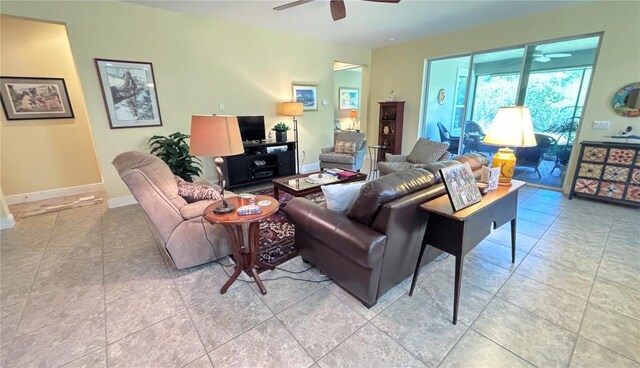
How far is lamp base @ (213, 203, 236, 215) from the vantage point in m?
1.80

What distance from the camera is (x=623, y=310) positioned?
68.1 inches

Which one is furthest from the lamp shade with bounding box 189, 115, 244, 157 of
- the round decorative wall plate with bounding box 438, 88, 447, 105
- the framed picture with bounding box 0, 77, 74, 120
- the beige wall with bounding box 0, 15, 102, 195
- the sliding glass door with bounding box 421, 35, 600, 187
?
the round decorative wall plate with bounding box 438, 88, 447, 105

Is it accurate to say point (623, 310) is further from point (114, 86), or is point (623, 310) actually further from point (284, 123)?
point (114, 86)

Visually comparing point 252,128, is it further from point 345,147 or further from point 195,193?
point 195,193

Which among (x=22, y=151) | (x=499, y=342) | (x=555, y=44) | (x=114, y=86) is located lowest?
(x=499, y=342)

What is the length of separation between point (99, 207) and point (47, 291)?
2.10m

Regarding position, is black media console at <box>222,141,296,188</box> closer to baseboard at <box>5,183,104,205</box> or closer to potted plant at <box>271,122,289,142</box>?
potted plant at <box>271,122,289,142</box>

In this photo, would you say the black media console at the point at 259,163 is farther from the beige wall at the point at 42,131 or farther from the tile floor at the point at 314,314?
the beige wall at the point at 42,131

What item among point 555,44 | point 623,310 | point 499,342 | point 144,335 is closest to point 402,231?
point 499,342

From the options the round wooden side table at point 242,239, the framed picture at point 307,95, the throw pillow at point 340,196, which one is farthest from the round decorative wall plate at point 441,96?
the round wooden side table at point 242,239

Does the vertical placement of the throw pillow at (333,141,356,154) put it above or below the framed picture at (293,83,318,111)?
below

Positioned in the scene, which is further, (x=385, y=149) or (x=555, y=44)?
(x=385, y=149)

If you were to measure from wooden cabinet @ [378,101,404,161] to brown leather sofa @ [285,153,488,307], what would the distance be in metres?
4.16

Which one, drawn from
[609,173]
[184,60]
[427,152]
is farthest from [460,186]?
[184,60]
